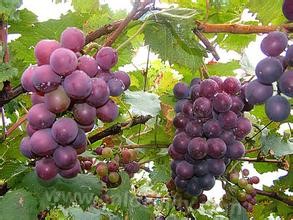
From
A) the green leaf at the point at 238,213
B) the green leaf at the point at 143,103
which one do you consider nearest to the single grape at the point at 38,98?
the green leaf at the point at 143,103

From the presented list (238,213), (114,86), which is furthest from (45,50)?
(238,213)

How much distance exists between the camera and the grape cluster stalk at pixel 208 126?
1384mm

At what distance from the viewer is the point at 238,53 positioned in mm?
1969

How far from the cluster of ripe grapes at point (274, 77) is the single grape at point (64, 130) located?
413 mm

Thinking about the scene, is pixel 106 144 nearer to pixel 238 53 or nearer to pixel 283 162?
pixel 238 53

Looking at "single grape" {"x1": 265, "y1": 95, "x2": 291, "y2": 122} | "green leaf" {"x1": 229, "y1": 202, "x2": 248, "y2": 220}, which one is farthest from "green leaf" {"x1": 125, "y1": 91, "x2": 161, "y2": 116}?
"green leaf" {"x1": 229, "y1": 202, "x2": 248, "y2": 220}

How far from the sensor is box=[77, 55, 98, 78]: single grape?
3.37ft

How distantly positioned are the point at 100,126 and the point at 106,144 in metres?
0.08

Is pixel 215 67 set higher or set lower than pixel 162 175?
higher

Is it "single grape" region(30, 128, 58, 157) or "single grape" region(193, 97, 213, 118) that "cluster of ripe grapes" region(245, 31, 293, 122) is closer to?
"single grape" region(193, 97, 213, 118)

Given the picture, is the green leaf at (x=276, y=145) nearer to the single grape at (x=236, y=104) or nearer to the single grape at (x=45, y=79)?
the single grape at (x=236, y=104)

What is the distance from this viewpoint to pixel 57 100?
101 centimetres

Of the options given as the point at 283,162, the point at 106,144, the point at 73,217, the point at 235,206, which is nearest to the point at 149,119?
the point at 106,144

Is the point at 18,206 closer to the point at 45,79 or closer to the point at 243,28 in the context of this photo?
the point at 45,79
